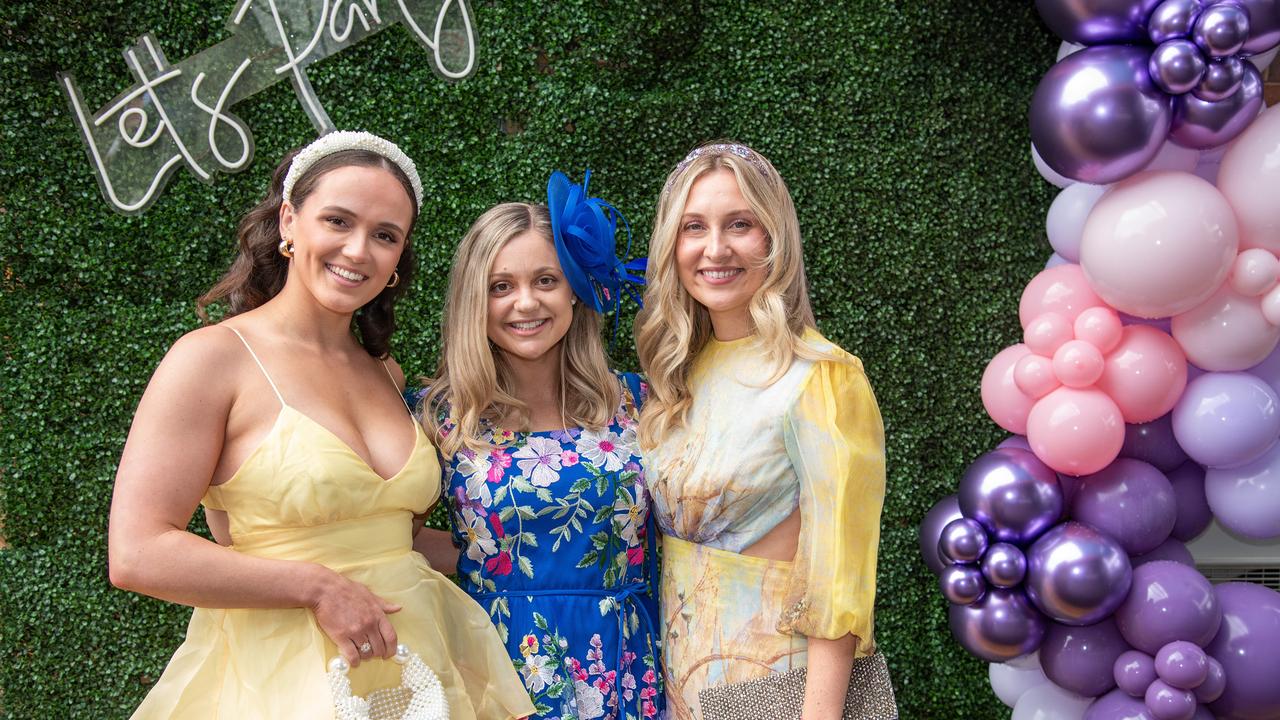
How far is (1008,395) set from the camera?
2.57m

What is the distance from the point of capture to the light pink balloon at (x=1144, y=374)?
→ 2.31m

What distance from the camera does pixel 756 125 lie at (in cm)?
365

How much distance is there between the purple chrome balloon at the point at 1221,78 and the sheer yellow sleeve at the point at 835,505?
1.01 metres

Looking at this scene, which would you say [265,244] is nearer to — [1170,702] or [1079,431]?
[1079,431]

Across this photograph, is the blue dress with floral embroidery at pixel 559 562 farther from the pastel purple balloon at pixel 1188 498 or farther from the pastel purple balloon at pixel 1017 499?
the pastel purple balloon at pixel 1188 498

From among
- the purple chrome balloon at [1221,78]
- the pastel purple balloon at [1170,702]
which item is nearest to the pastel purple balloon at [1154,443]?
the pastel purple balloon at [1170,702]

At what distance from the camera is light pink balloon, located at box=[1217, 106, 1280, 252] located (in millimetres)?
2172

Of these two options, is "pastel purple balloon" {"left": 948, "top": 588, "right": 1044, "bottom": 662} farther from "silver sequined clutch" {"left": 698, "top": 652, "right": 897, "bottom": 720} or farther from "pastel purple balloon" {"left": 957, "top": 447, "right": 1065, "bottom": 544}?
"silver sequined clutch" {"left": 698, "top": 652, "right": 897, "bottom": 720}

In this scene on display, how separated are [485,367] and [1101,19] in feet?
5.40

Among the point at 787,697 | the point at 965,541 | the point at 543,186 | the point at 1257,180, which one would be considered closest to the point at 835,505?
the point at 787,697

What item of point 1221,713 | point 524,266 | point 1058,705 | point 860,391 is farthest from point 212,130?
point 1221,713

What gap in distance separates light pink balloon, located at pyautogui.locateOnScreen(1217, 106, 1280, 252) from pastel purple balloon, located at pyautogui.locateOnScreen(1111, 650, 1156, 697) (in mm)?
1013

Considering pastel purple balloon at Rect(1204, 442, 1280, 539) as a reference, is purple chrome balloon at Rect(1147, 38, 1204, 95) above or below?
above

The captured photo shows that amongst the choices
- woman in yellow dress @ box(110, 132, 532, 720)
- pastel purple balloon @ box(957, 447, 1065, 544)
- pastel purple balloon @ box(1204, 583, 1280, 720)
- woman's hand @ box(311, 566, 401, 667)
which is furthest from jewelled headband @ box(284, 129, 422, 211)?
pastel purple balloon @ box(1204, 583, 1280, 720)
